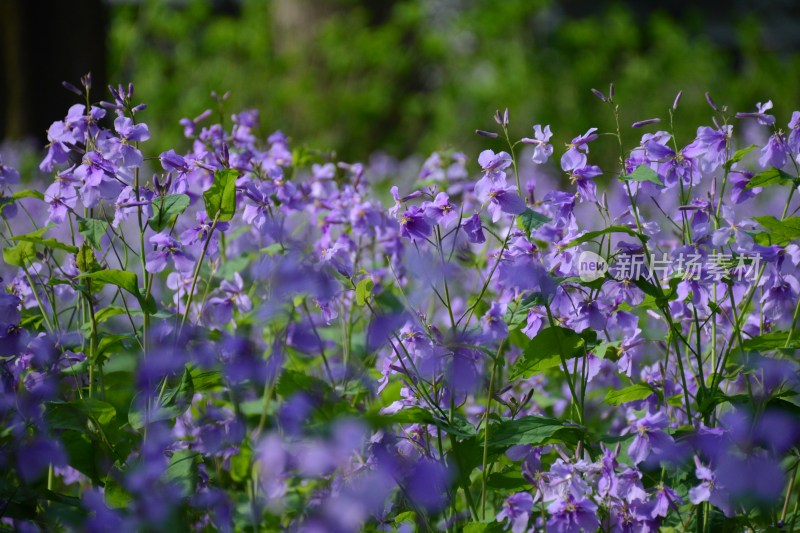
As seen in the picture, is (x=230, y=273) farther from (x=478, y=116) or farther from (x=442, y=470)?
(x=478, y=116)

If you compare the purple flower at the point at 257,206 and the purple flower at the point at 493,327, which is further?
the purple flower at the point at 257,206

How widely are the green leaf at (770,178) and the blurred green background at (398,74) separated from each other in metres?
5.93

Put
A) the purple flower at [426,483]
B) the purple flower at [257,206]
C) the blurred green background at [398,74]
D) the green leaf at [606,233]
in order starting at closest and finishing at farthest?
1. the purple flower at [426,483]
2. the green leaf at [606,233]
3. the purple flower at [257,206]
4. the blurred green background at [398,74]

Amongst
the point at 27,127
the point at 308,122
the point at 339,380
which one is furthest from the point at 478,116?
the point at 339,380

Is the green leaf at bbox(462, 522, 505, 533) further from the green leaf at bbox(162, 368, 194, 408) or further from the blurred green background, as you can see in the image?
the blurred green background

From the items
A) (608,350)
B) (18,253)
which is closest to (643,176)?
(608,350)

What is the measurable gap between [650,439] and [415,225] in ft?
1.66

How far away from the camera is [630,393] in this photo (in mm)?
1604

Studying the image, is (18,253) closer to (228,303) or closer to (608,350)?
(228,303)

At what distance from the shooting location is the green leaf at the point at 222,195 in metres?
1.55

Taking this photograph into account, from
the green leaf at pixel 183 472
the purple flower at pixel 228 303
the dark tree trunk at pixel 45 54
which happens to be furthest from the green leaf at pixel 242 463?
the dark tree trunk at pixel 45 54

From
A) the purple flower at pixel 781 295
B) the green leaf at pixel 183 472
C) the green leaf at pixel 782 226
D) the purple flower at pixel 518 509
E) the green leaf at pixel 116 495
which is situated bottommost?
the purple flower at pixel 518 509

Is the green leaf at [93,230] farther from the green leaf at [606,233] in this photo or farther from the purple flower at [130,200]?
the green leaf at [606,233]

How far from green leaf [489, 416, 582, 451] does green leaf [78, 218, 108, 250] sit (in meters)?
0.71
